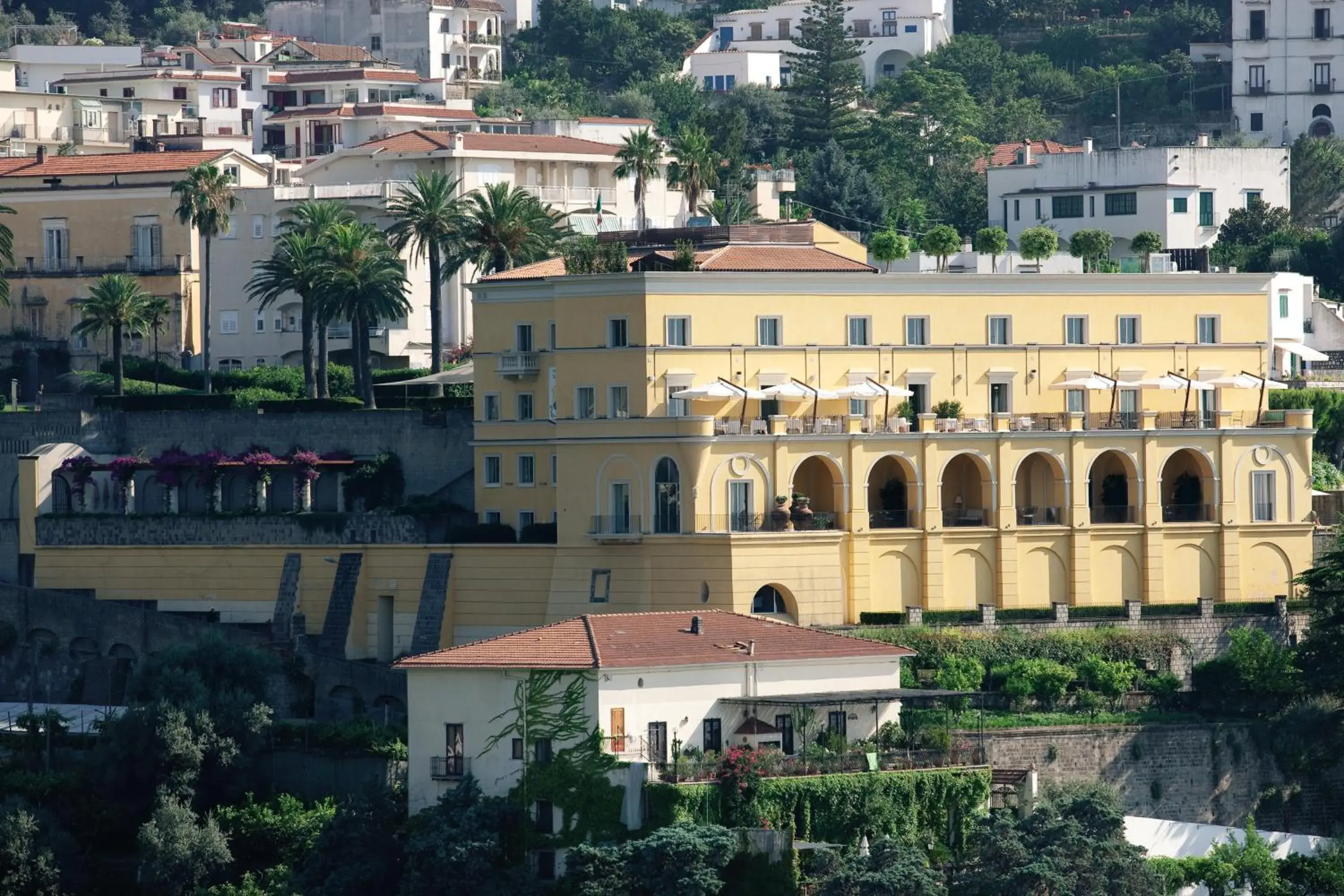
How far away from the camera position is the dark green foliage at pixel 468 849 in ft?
235

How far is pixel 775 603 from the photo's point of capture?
84.9m

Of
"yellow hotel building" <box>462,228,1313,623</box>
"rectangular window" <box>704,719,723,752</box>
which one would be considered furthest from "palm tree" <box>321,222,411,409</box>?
"rectangular window" <box>704,719,723,752</box>

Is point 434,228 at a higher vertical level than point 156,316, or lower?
higher

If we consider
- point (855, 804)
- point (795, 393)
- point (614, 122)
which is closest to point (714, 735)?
point (855, 804)

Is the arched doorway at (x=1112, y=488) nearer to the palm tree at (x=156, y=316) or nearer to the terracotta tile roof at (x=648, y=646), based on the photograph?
the terracotta tile roof at (x=648, y=646)

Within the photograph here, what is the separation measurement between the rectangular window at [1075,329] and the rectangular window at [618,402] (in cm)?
1216

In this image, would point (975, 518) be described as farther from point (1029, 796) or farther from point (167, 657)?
point (167, 657)

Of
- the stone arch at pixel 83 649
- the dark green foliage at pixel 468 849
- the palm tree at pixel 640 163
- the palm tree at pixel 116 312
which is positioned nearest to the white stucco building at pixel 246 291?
the palm tree at pixel 116 312

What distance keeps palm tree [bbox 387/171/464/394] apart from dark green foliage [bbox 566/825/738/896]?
94.0 ft

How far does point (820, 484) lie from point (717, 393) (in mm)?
4086

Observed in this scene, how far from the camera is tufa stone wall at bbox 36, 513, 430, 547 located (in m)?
90.1

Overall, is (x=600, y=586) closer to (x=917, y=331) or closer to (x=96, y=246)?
(x=917, y=331)

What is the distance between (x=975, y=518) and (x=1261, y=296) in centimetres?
1049

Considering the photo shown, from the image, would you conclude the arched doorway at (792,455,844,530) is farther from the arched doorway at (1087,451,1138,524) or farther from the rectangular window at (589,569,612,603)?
the arched doorway at (1087,451,1138,524)
